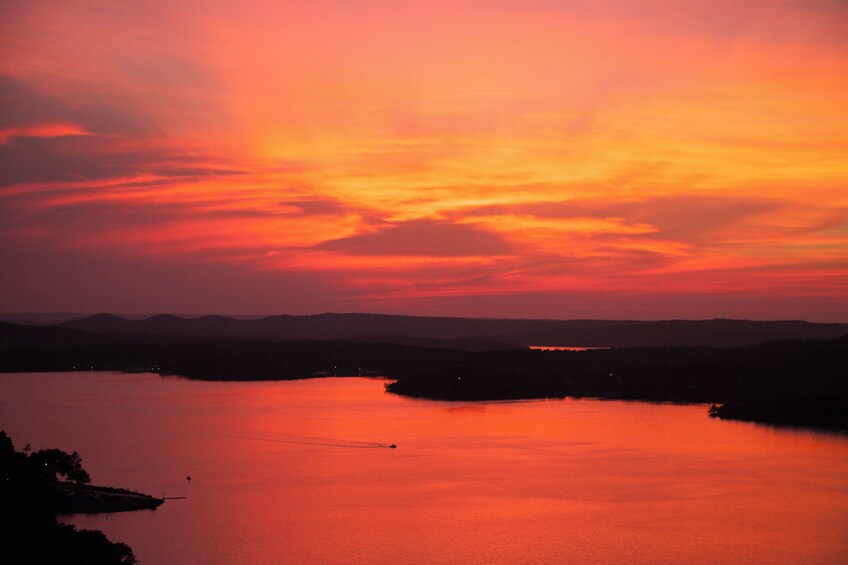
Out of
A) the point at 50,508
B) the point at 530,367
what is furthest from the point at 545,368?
the point at 50,508

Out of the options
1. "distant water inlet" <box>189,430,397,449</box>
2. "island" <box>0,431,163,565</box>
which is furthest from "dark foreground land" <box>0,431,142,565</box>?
"distant water inlet" <box>189,430,397,449</box>

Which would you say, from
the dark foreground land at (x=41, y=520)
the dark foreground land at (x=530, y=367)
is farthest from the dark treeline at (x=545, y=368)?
the dark foreground land at (x=41, y=520)

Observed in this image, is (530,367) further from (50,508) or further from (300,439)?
(50,508)

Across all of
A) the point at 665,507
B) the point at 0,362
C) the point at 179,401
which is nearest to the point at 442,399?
the point at 179,401

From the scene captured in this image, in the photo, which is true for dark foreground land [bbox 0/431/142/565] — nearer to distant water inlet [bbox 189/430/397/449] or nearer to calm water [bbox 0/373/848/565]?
calm water [bbox 0/373/848/565]

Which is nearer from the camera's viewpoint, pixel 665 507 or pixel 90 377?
pixel 665 507

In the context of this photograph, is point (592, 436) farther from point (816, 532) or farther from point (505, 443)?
point (816, 532)
